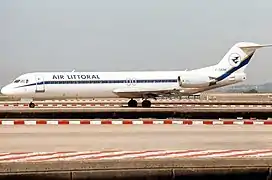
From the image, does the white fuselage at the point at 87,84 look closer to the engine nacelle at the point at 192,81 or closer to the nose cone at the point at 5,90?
the nose cone at the point at 5,90

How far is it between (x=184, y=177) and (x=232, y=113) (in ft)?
55.3

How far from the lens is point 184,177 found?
850cm

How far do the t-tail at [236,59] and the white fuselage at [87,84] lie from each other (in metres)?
3.19

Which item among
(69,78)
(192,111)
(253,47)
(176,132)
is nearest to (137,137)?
(176,132)

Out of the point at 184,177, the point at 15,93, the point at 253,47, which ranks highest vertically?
the point at 253,47

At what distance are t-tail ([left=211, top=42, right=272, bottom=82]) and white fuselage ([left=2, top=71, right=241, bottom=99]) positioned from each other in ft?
10.5

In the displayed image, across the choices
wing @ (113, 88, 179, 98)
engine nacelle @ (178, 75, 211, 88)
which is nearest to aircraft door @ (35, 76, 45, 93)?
wing @ (113, 88, 179, 98)

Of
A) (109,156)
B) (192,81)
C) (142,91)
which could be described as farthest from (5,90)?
(109,156)

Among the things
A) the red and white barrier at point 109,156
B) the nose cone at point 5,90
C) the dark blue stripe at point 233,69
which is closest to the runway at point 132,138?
the red and white barrier at point 109,156

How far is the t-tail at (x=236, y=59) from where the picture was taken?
43.6m

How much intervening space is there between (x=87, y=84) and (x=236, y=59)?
44.3ft

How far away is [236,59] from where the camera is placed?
44.1 m

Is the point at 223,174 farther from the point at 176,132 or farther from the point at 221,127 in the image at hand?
the point at 221,127

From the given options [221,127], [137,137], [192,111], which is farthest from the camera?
[192,111]
